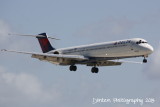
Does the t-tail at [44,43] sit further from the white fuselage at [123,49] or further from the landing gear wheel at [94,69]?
the white fuselage at [123,49]

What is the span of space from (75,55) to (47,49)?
9053 mm

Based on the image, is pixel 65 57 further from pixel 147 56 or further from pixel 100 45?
pixel 147 56

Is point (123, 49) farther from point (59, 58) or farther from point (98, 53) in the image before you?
point (59, 58)

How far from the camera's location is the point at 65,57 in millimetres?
96312

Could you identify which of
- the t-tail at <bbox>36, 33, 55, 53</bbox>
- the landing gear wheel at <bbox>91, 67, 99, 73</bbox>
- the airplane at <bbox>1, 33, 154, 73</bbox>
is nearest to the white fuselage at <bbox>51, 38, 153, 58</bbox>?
the airplane at <bbox>1, 33, 154, 73</bbox>

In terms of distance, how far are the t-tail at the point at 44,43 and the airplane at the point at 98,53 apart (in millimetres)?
1754

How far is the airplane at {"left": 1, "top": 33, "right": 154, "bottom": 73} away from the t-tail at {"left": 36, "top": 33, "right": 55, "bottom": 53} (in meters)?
1.75

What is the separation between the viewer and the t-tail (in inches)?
4161

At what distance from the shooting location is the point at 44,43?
107 m

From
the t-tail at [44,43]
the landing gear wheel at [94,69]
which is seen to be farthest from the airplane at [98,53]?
the t-tail at [44,43]

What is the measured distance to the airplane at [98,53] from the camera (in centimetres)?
9181

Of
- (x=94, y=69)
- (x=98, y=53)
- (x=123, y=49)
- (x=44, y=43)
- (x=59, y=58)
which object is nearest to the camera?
(x=123, y=49)

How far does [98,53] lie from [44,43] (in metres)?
15.0

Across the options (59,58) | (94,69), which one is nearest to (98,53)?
(94,69)
